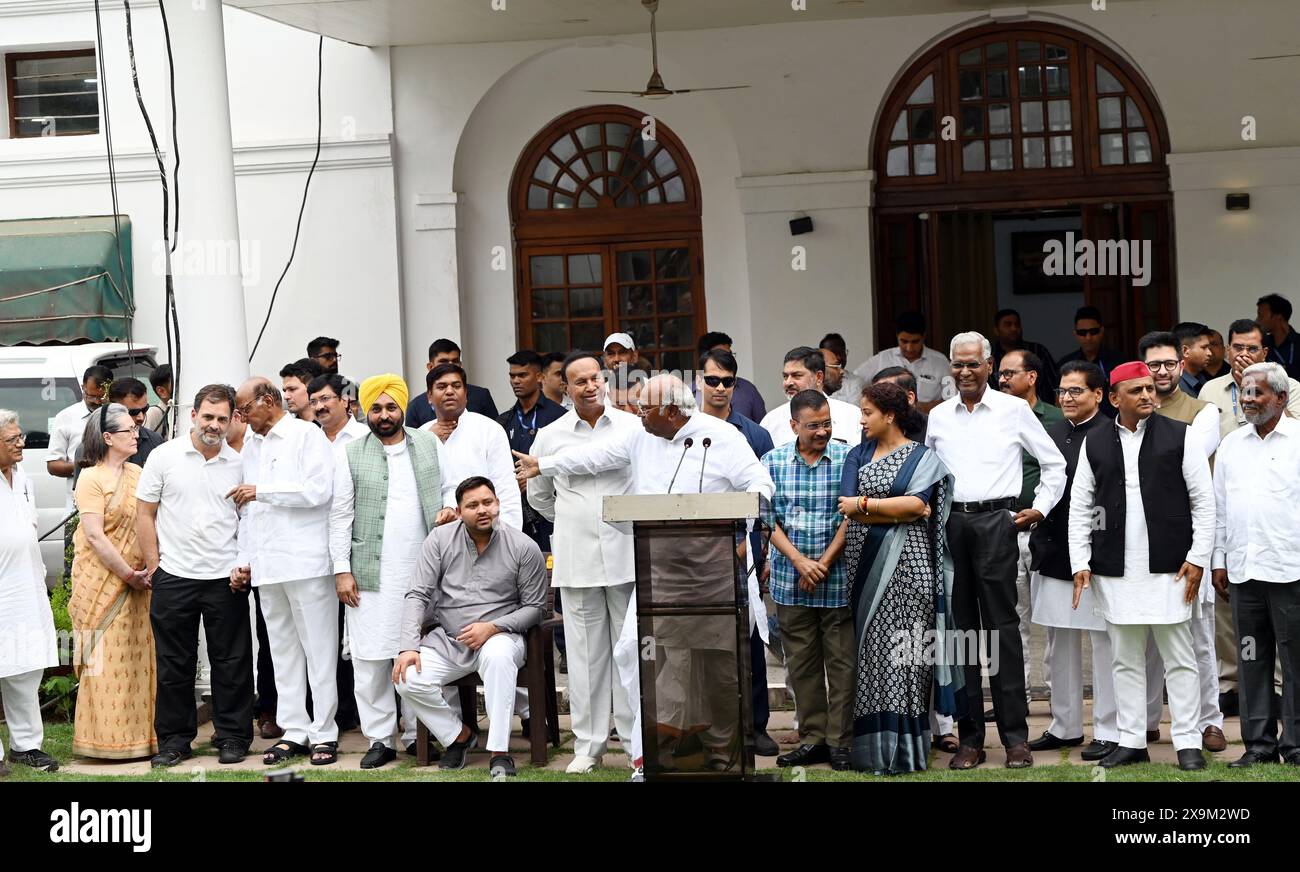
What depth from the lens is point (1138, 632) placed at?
24.4 ft

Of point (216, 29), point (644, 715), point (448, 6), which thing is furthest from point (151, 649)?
point (448, 6)

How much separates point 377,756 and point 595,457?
1.98 meters

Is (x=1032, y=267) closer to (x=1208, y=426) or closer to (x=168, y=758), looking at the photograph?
(x=1208, y=426)

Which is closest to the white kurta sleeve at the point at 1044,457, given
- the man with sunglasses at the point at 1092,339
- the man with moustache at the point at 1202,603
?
the man with moustache at the point at 1202,603

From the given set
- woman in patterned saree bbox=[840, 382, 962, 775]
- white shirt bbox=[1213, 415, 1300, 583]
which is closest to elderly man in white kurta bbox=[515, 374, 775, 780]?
woman in patterned saree bbox=[840, 382, 962, 775]

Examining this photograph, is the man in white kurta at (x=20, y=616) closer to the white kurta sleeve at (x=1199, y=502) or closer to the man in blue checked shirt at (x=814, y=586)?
the man in blue checked shirt at (x=814, y=586)

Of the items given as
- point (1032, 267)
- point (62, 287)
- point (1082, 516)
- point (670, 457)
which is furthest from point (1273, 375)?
point (1032, 267)

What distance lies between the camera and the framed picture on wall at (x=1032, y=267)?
1842 centimetres

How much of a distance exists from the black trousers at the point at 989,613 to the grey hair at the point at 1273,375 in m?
1.31

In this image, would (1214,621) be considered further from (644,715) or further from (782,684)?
(644,715)

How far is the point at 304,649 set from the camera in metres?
8.51

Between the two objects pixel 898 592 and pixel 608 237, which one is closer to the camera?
pixel 898 592

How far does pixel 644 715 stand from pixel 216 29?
594 cm

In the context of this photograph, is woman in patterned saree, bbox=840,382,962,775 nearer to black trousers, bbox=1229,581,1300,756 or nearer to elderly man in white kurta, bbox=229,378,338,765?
black trousers, bbox=1229,581,1300,756
